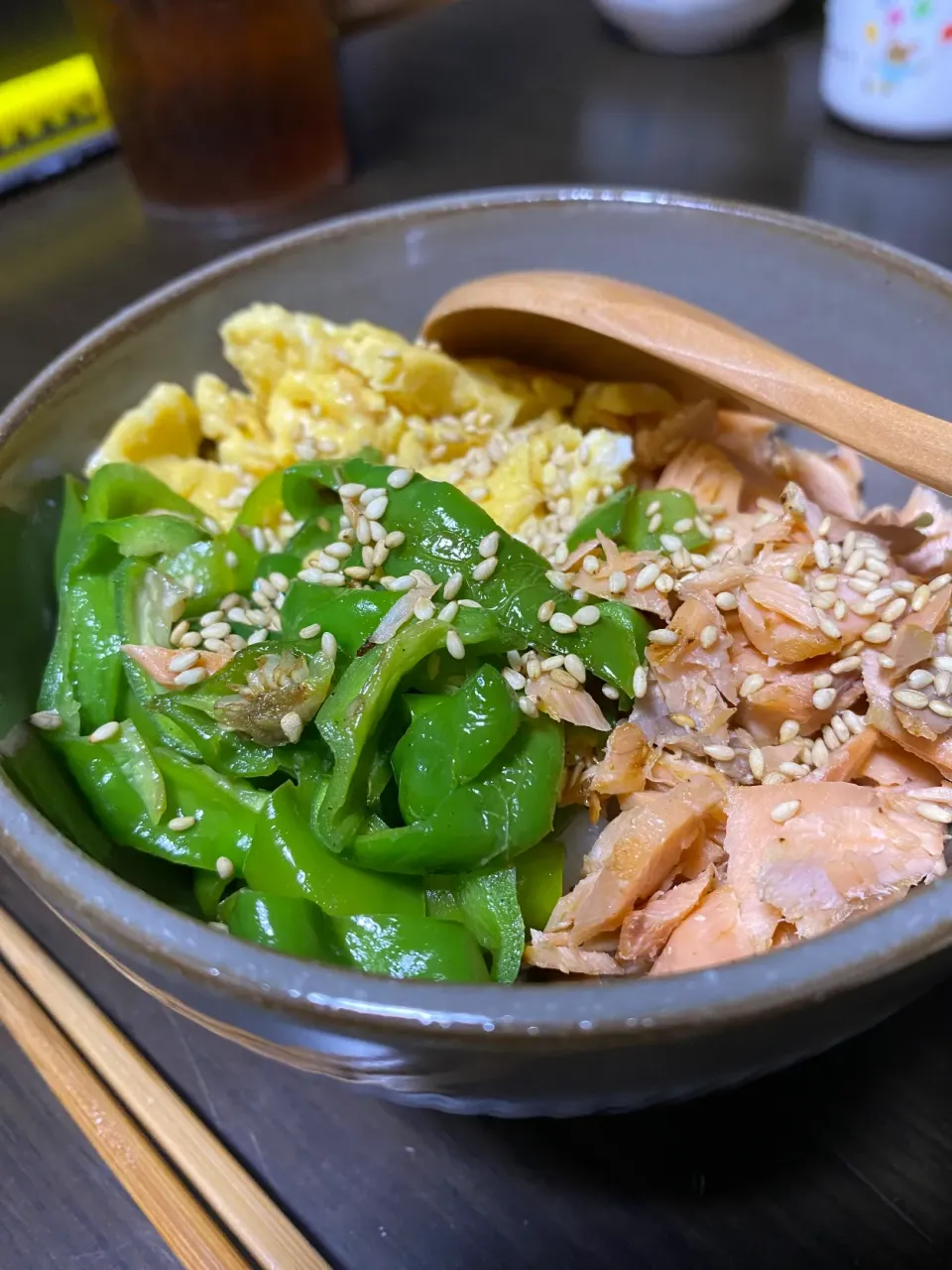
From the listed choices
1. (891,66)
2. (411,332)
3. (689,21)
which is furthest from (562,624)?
(689,21)

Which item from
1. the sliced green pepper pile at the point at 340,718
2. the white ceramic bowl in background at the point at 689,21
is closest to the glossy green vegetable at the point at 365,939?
the sliced green pepper pile at the point at 340,718

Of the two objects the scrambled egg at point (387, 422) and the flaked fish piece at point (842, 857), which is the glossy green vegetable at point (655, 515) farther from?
the flaked fish piece at point (842, 857)

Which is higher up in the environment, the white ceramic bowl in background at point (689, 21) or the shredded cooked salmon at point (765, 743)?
the white ceramic bowl in background at point (689, 21)

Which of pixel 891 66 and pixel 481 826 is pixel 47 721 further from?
pixel 891 66

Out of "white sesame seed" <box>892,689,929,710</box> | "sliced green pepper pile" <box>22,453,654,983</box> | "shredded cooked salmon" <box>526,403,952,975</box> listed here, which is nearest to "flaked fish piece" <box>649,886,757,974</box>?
"shredded cooked salmon" <box>526,403,952,975</box>

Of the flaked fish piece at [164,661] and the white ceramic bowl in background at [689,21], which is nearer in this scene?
the flaked fish piece at [164,661]

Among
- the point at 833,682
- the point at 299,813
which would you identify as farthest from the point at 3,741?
the point at 833,682

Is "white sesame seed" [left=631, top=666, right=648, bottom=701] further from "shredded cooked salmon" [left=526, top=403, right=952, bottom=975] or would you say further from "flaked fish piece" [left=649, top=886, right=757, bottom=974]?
"flaked fish piece" [left=649, top=886, right=757, bottom=974]
